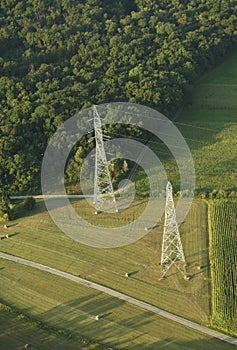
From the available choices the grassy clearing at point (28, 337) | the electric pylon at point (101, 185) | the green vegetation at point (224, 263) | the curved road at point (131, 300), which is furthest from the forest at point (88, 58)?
the green vegetation at point (224, 263)

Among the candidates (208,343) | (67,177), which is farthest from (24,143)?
(208,343)

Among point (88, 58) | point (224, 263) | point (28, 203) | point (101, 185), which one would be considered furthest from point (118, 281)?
point (88, 58)

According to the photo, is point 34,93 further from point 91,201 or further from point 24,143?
point 91,201

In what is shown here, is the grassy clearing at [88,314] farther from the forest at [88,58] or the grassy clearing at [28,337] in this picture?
the forest at [88,58]

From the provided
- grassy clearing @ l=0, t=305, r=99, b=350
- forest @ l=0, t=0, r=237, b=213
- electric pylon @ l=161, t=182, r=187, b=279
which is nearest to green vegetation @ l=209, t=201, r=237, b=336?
electric pylon @ l=161, t=182, r=187, b=279

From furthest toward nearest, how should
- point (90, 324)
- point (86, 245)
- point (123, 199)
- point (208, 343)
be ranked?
point (123, 199)
point (86, 245)
point (90, 324)
point (208, 343)

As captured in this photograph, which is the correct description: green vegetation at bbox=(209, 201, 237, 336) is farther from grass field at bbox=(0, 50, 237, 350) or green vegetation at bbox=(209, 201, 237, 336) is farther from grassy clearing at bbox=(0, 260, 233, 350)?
grassy clearing at bbox=(0, 260, 233, 350)
